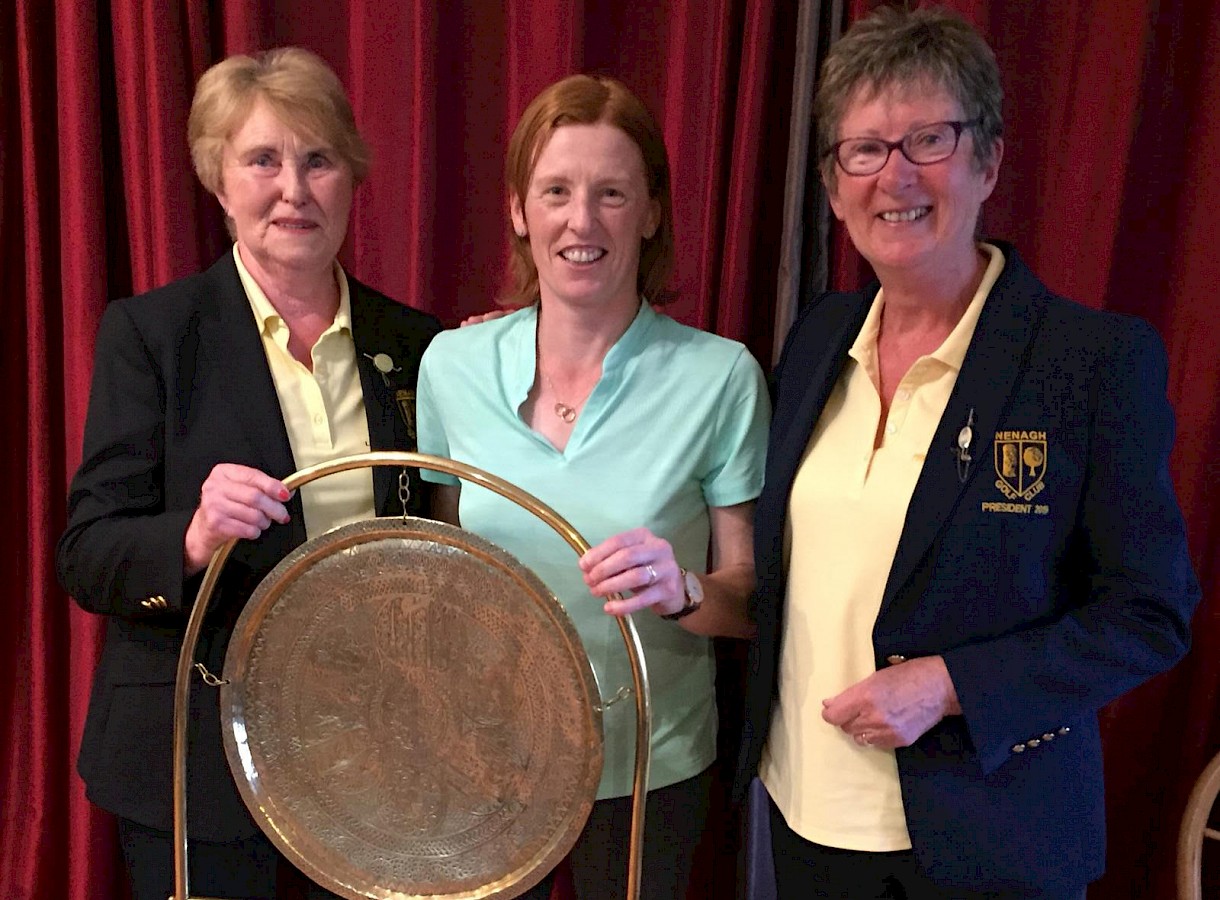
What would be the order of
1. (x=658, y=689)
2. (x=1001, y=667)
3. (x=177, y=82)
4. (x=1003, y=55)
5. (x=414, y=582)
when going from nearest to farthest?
(x=1001, y=667), (x=414, y=582), (x=658, y=689), (x=1003, y=55), (x=177, y=82)

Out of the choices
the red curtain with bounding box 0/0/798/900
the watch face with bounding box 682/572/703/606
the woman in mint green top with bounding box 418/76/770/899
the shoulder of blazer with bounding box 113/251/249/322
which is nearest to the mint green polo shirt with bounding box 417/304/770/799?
the woman in mint green top with bounding box 418/76/770/899

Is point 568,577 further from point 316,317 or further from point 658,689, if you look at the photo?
point 316,317

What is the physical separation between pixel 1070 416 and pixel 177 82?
1.54 meters

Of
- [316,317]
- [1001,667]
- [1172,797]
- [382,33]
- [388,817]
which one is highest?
[382,33]

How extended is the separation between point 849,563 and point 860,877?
14.3 inches

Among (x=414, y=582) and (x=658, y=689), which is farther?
(x=658, y=689)

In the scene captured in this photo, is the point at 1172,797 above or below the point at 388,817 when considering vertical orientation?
below

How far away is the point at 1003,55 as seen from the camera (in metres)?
1.56

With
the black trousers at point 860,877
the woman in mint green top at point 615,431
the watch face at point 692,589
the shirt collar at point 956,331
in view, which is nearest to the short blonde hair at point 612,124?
the woman in mint green top at point 615,431

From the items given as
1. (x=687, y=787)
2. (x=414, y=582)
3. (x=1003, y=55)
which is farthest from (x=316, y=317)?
(x=1003, y=55)

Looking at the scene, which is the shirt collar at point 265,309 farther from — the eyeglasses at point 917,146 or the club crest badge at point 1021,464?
the club crest badge at point 1021,464

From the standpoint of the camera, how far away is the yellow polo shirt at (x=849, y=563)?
3.57 ft

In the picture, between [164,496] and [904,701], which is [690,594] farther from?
[164,496]

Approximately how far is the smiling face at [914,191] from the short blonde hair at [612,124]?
0.84ft
